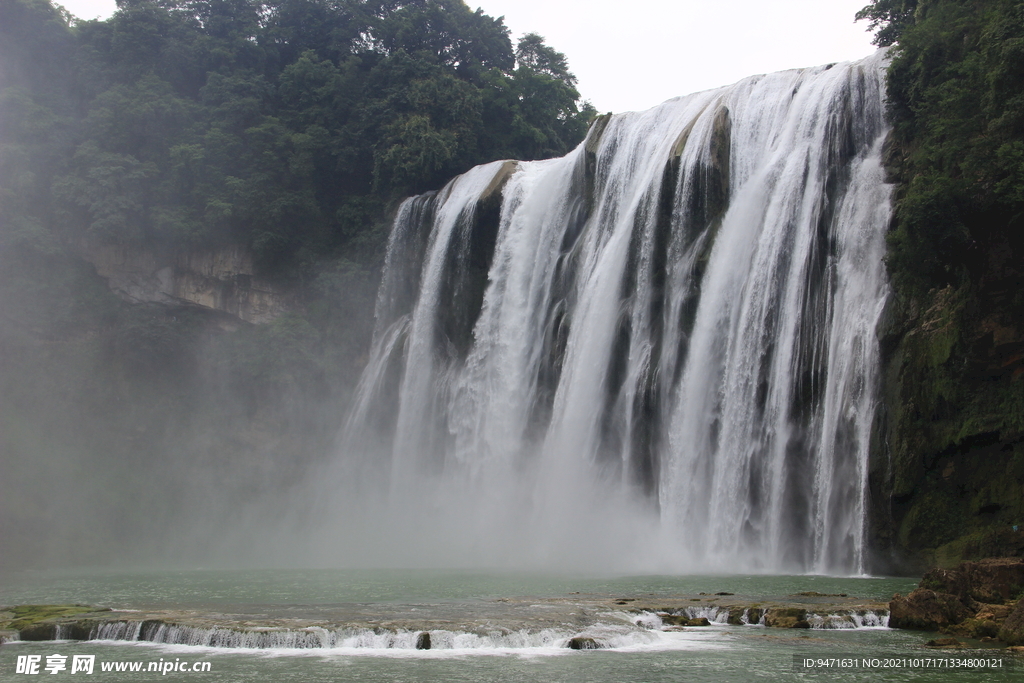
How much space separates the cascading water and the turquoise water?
16.8 feet

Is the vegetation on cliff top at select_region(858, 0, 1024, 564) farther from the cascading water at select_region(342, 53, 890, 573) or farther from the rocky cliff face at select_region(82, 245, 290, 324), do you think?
the rocky cliff face at select_region(82, 245, 290, 324)

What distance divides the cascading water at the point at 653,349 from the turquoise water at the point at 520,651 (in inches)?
202

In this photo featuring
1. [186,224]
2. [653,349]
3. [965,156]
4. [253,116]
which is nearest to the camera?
[965,156]

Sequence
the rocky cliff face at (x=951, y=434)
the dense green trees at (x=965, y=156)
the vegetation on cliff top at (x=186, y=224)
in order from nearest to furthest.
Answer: the rocky cliff face at (x=951, y=434)
the dense green trees at (x=965, y=156)
the vegetation on cliff top at (x=186, y=224)

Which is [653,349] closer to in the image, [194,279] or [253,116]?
[194,279]

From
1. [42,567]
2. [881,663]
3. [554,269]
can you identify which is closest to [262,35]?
[554,269]

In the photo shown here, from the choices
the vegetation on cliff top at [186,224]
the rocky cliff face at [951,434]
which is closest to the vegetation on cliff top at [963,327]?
the rocky cliff face at [951,434]

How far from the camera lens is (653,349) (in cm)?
2905

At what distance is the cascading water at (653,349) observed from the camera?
78.2 feet

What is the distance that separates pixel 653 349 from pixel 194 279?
24.5m

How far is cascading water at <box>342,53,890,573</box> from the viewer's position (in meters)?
23.8
